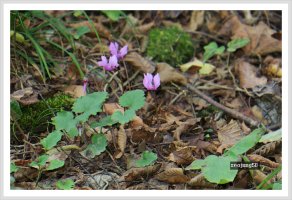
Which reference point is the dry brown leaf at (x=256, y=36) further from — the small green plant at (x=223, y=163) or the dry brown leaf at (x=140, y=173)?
the dry brown leaf at (x=140, y=173)

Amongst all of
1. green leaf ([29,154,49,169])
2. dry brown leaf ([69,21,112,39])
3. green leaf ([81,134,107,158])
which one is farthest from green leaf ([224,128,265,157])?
dry brown leaf ([69,21,112,39])

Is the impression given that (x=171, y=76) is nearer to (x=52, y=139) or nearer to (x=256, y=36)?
(x=256, y=36)

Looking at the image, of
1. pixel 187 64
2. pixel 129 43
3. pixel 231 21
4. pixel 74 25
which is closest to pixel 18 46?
pixel 74 25

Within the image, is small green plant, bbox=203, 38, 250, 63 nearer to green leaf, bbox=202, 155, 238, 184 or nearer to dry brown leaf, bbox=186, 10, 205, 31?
dry brown leaf, bbox=186, 10, 205, 31

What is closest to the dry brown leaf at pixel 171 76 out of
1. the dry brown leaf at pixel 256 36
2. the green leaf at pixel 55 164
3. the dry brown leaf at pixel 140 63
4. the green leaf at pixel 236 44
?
the dry brown leaf at pixel 140 63

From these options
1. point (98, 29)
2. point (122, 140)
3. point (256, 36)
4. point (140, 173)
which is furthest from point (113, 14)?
point (140, 173)
